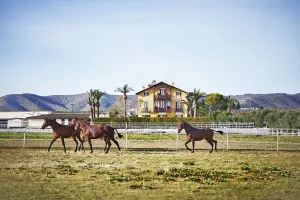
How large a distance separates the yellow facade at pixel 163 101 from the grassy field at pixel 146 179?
6528 centimetres

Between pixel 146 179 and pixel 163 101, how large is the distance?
70965mm

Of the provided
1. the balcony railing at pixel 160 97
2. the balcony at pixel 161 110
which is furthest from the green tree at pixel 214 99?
the balcony railing at pixel 160 97

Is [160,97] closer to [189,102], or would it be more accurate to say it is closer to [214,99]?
[189,102]

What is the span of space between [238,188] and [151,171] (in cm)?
400

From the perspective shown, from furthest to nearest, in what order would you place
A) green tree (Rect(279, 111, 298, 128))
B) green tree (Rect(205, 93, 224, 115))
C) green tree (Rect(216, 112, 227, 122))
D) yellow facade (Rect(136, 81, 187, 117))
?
green tree (Rect(205, 93, 224, 115)) < yellow facade (Rect(136, 81, 187, 117)) < green tree (Rect(216, 112, 227, 122)) < green tree (Rect(279, 111, 298, 128))

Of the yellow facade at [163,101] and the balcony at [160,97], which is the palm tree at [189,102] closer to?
the yellow facade at [163,101]

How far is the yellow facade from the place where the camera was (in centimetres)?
8388

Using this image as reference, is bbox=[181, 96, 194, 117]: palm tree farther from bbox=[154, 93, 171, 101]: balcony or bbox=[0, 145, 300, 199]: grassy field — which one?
bbox=[0, 145, 300, 199]: grassy field

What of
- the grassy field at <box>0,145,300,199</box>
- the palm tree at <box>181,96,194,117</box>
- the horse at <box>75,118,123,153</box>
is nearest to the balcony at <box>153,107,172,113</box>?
the palm tree at <box>181,96,194,117</box>

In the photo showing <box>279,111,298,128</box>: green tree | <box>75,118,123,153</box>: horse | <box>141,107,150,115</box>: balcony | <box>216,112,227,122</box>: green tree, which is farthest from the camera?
<box>141,107,150,115</box>: balcony

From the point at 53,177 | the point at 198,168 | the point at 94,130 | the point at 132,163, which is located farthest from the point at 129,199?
the point at 94,130

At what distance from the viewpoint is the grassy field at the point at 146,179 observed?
1088cm

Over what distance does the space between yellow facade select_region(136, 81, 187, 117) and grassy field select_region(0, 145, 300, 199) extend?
65283 millimetres

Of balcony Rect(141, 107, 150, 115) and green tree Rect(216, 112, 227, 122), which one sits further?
balcony Rect(141, 107, 150, 115)
